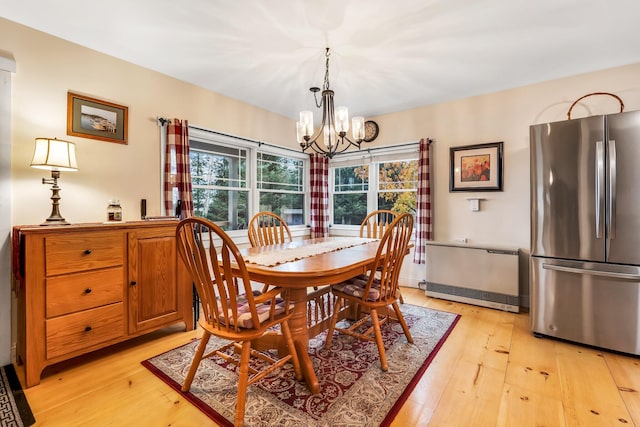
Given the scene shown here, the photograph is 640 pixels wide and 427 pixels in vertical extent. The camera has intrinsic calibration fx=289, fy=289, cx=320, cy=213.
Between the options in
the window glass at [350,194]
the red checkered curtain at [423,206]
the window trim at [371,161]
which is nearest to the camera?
the red checkered curtain at [423,206]

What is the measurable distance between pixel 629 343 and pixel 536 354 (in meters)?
0.64

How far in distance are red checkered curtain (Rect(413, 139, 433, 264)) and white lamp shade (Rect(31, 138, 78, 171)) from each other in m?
3.35

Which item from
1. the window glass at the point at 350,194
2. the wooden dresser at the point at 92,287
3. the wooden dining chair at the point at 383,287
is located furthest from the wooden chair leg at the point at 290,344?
the window glass at the point at 350,194

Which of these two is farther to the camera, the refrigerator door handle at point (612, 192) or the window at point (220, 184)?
the window at point (220, 184)

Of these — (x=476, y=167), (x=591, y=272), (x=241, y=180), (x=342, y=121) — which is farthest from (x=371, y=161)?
(x=591, y=272)

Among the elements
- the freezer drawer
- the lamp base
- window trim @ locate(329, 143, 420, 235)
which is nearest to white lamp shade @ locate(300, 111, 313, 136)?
the lamp base

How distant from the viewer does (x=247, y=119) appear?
3574 millimetres

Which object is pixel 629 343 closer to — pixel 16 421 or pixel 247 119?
pixel 16 421

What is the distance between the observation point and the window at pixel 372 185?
3.92 meters

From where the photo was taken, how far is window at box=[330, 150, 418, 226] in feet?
12.8

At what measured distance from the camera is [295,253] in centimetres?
212

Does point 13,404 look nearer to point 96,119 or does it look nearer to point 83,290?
point 83,290

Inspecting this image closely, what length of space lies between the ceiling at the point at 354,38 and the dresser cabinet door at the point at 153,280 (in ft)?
4.93

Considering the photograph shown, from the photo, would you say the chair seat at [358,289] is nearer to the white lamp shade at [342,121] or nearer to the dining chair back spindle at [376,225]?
the dining chair back spindle at [376,225]
